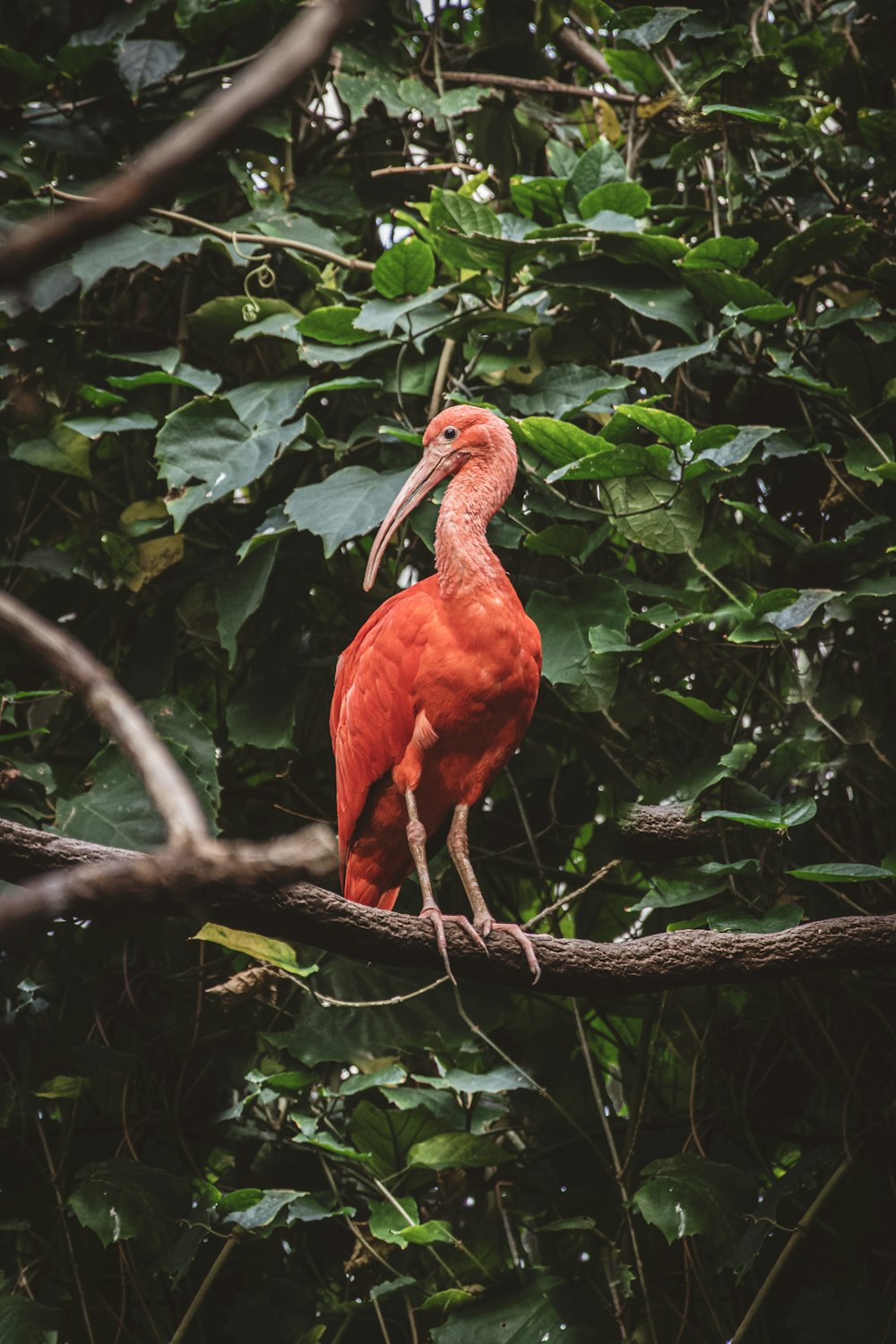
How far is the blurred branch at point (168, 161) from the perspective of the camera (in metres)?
0.33

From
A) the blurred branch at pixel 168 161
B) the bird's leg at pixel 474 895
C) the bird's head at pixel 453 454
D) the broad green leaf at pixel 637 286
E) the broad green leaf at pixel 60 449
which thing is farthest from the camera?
the broad green leaf at pixel 60 449

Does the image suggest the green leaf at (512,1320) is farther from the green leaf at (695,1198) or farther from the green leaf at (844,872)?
the green leaf at (844,872)

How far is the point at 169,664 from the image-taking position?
2.66 m

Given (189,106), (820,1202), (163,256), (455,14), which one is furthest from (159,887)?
(455,14)

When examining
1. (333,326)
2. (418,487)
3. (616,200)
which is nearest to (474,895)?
(418,487)

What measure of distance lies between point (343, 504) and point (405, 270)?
19.2 inches

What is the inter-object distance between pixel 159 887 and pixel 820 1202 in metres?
2.18

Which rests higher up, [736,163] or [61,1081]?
[736,163]

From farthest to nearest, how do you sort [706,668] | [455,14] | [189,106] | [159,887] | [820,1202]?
[455,14] → [189,106] → [706,668] → [820,1202] → [159,887]

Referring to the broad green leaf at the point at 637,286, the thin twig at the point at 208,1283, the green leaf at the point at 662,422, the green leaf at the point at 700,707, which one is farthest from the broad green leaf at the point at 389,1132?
the broad green leaf at the point at 637,286

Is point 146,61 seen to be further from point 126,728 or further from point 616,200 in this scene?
point 126,728

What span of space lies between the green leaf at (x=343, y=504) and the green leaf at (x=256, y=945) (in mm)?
675

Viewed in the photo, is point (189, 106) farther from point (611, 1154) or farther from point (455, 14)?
point (611, 1154)

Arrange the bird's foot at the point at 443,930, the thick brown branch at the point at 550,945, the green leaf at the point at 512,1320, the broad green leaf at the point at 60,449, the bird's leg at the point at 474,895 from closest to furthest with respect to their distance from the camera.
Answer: the thick brown branch at the point at 550,945 < the bird's foot at the point at 443,930 < the bird's leg at the point at 474,895 < the green leaf at the point at 512,1320 < the broad green leaf at the point at 60,449
